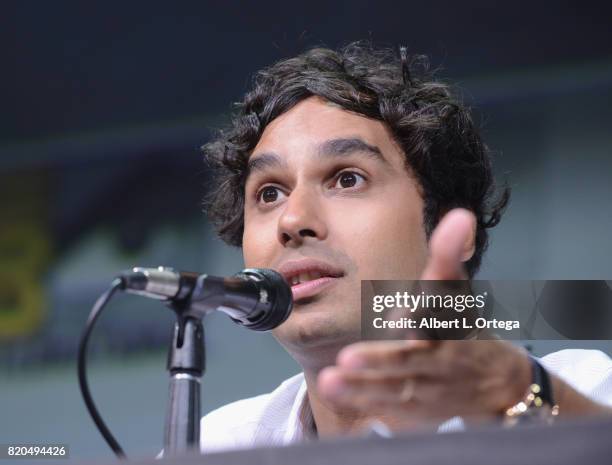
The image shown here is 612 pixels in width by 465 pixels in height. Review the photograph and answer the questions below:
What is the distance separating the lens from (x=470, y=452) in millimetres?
806

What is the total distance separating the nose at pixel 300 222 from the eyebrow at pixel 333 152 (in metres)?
0.15

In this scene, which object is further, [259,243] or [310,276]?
[259,243]

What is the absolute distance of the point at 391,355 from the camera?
1003 mm

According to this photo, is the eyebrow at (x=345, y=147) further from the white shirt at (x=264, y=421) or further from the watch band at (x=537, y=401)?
the watch band at (x=537, y=401)

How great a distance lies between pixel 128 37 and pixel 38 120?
596 mm

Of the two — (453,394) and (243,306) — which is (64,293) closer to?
(243,306)

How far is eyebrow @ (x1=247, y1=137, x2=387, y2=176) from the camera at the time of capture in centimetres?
199

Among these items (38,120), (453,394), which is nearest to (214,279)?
(453,394)

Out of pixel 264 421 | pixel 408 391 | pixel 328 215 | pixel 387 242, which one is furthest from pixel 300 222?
pixel 408 391

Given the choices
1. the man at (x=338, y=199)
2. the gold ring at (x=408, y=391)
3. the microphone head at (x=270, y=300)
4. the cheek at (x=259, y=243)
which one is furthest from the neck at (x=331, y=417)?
the gold ring at (x=408, y=391)

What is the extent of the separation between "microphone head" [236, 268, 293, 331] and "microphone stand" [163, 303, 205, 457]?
0.10m

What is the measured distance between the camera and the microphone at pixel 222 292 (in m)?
1.17

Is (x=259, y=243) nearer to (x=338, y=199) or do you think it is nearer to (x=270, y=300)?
(x=338, y=199)

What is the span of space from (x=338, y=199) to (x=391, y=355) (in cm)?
94
